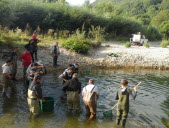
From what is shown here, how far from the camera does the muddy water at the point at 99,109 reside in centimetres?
748

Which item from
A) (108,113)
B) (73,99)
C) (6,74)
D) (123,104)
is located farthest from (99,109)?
(6,74)

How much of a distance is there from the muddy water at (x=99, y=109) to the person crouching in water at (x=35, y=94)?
0.32 m

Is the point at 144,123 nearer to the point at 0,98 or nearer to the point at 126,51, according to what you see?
the point at 0,98

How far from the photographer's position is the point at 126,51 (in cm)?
2052

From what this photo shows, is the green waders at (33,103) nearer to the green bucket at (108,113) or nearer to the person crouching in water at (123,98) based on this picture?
the green bucket at (108,113)

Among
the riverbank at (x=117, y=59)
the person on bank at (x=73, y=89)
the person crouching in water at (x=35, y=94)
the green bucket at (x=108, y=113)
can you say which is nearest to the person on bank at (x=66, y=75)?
the person on bank at (x=73, y=89)

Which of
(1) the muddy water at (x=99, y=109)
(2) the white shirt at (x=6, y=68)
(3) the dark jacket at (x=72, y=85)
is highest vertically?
(2) the white shirt at (x=6, y=68)

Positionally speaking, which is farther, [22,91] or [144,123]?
[22,91]

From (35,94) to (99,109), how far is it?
2843mm

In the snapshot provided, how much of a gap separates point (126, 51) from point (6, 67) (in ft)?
43.7

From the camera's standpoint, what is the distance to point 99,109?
8.94m

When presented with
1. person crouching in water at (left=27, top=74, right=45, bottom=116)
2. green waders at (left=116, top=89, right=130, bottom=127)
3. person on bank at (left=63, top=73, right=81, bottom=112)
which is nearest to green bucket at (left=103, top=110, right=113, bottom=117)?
green waders at (left=116, top=89, right=130, bottom=127)

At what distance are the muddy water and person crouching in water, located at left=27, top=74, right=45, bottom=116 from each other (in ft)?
1.06

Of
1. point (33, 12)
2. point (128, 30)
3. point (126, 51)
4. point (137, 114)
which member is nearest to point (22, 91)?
point (137, 114)
